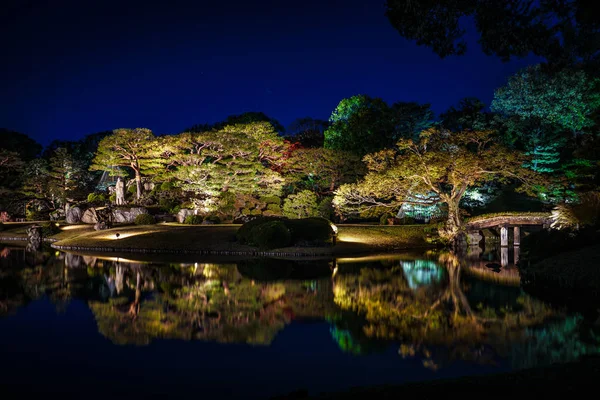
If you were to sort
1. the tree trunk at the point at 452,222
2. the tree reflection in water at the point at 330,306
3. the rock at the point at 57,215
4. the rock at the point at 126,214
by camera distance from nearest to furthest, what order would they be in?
1. the tree reflection in water at the point at 330,306
2. the tree trunk at the point at 452,222
3. the rock at the point at 126,214
4. the rock at the point at 57,215

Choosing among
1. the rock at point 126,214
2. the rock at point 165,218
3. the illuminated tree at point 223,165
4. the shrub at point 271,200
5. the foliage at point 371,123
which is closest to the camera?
the illuminated tree at point 223,165

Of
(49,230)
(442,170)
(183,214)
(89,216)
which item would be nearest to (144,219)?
(183,214)

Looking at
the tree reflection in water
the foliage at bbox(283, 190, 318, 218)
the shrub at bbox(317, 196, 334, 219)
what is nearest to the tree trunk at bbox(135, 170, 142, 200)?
the foliage at bbox(283, 190, 318, 218)

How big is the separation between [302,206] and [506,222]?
1361cm

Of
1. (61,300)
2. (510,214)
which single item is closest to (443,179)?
(510,214)

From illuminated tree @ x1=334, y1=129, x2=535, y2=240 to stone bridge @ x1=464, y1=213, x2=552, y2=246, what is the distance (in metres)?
1.22

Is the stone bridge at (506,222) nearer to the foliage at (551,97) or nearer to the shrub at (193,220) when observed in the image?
the foliage at (551,97)

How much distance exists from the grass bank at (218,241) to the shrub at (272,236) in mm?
330

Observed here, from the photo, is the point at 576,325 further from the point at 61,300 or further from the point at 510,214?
the point at 510,214

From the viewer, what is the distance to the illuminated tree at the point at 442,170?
26.7m

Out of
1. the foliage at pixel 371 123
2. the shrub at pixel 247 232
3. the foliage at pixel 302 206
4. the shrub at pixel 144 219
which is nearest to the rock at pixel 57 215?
the shrub at pixel 144 219

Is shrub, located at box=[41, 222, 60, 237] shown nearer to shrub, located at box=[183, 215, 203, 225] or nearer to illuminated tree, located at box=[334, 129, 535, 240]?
shrub, located at box=[183, 215, 203, 225]

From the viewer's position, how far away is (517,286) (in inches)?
562

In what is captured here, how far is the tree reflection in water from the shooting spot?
8.26 m
